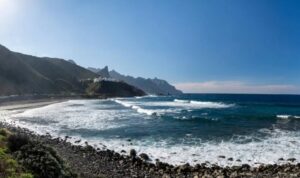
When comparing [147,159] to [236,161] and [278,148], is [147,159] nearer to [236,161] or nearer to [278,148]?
[236,161]

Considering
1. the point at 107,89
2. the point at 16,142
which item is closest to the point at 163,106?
the point at 16,142

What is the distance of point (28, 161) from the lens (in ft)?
41.2

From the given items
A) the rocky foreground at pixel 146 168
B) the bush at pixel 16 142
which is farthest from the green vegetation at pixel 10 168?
the rocky foreground at pixel 146 168

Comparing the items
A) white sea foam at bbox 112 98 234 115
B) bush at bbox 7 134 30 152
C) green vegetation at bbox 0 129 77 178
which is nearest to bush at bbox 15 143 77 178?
green vegetation at bbox 0 129 77 178

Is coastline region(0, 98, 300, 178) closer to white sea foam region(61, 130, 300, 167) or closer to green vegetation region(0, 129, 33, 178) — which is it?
white sea foam region(61, 130, 300, 167)

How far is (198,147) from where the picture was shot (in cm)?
2803

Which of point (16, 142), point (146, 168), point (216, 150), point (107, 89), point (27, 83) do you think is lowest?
point (146, 168)

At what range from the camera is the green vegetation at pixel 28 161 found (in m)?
11.5

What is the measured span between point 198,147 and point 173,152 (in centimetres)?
302

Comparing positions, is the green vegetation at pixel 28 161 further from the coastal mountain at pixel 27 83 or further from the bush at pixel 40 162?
the coastal mountain at pixel 27 83

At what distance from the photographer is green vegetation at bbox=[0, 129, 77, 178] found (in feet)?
37.7

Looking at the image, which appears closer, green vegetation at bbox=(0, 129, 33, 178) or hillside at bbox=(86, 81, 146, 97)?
green vegetation at bbox=(0, 129, 33, 178)

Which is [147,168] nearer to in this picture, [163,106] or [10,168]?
[10,168]

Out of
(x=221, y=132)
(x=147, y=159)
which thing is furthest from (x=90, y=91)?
(x=147, y=159)
